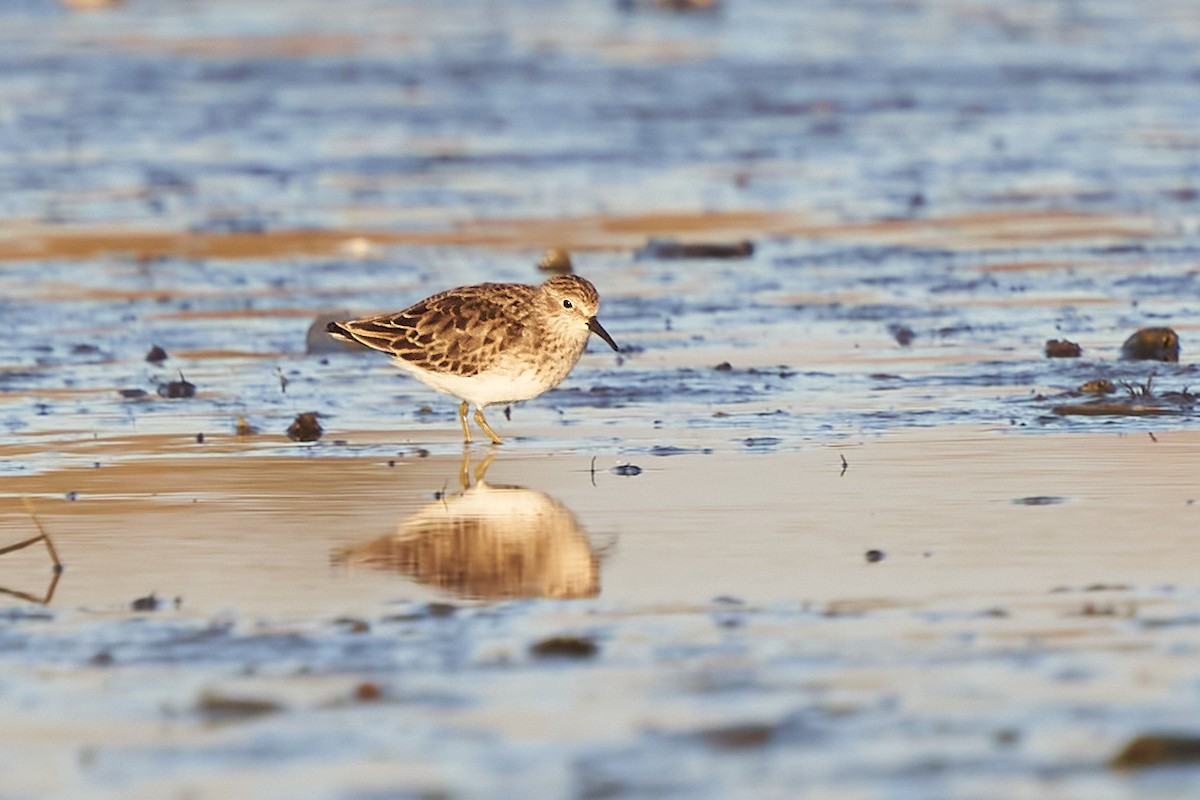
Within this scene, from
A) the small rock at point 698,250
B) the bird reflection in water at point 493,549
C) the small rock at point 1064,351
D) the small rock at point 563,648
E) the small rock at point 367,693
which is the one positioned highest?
the small rock at point 698,250

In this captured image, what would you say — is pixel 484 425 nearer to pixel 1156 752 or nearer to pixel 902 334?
pixel 902 334

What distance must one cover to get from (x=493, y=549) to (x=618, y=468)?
1405mm

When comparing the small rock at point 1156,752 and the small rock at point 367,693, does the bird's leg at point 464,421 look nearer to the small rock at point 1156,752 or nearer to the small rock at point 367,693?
the small rock at point 367,693

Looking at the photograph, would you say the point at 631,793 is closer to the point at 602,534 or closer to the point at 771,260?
the point at 602,534

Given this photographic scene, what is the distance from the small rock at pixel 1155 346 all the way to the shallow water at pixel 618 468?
0.24m

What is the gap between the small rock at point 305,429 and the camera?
915 centimetres

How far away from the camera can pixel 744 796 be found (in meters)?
4.59

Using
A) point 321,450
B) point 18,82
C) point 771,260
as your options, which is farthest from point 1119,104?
point 321,450

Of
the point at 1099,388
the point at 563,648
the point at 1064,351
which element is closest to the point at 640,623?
the point at 563,648

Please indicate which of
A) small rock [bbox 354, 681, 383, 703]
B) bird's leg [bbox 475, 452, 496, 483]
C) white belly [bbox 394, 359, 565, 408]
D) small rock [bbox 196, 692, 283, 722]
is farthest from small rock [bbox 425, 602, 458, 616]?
white belly [bbox 394, 359, 565, 408]

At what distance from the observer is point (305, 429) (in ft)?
30.1

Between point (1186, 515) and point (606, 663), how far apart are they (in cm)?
247

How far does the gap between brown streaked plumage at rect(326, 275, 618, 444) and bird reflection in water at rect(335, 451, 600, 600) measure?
4.48ft

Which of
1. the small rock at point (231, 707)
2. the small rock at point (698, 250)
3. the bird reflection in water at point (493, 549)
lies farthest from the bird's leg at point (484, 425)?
the small rock at point (698, 250)
